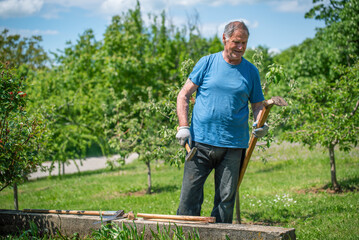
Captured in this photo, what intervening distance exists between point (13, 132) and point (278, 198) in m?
4.58

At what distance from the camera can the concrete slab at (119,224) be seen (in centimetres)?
287

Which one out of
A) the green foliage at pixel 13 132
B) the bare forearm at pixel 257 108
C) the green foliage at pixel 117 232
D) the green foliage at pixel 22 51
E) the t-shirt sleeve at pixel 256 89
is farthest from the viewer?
the green foliage at pixel 22 51

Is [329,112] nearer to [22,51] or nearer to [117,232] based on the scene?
[117,232]

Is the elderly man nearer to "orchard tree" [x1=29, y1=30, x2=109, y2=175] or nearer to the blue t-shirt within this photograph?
the blue t-shirt

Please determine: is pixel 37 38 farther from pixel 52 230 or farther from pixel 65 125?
pixel 52 230

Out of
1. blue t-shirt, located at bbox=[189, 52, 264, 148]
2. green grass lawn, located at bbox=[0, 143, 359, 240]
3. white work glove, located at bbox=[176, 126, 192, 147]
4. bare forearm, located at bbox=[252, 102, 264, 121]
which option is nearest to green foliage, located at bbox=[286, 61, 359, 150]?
green grass lawn, located at bbox=[0, 143, 359, 240]

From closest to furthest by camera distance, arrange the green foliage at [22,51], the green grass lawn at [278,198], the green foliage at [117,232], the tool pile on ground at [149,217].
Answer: the tool pile on ground at [149,217] → the green foliage at [117,232] → the green grass lawn at [278,198] → the green foliage at [22,51]

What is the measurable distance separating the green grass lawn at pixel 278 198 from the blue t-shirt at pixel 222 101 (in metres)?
1.78

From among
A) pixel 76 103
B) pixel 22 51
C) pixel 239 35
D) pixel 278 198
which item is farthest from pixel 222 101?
pixel 22 51

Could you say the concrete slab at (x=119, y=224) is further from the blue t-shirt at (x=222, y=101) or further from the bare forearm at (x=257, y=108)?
the bare forearm at (x=257, y=108)

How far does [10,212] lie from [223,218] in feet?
8.58

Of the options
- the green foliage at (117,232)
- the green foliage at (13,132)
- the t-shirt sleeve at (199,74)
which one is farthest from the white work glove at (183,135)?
the green foliage at (13,132)

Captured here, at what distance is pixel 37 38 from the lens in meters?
31.2

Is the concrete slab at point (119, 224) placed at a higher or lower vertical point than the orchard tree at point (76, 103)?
lower
